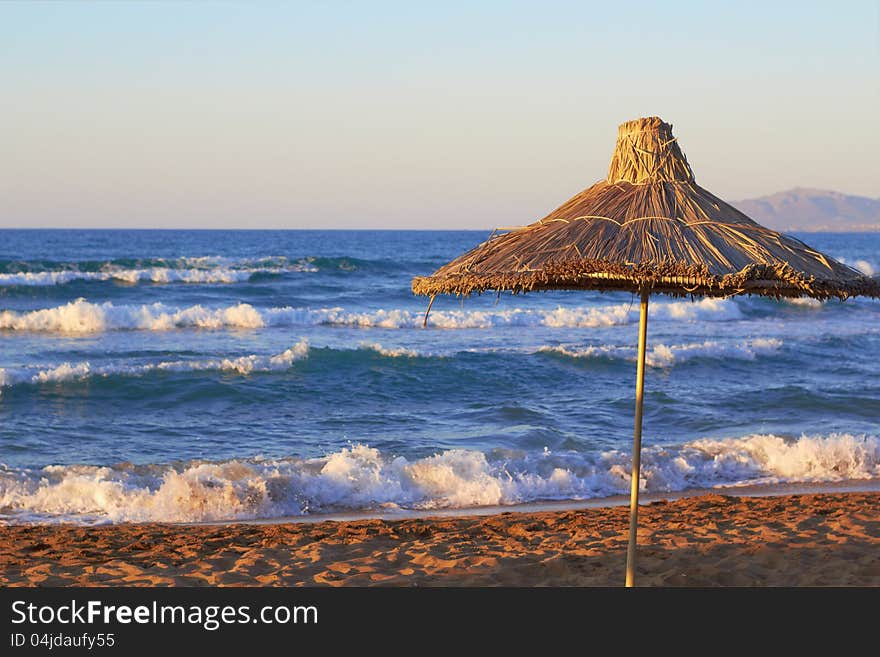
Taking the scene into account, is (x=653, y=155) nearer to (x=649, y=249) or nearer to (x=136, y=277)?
(x=649, y=249)

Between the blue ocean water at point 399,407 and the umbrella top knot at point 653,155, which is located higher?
the umbrella top knot at point 653,155

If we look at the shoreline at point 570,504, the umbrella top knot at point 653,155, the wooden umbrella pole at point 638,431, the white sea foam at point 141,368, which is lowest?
the shoreline at point 570,504

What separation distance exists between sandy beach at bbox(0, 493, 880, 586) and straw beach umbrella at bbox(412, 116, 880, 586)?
1477 mm

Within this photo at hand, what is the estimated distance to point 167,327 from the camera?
888 inches

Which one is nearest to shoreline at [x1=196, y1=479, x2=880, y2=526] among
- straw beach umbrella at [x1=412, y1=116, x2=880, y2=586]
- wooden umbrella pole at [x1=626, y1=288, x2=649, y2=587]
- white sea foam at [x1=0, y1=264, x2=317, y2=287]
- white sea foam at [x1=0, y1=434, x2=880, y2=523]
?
white sea foam at [x1=0, y1=434, x2=880, y2=523]

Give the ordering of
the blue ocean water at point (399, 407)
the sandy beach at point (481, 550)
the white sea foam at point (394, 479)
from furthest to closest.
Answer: the blue ocean water at point (399, 407) → the white sea foam at point (394, 479) → the sandy beach at point (481, 550)

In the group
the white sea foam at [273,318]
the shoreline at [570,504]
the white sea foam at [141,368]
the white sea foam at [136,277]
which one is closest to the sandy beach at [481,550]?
the shoreline at [570,504]

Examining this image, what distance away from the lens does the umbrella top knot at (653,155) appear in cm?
471

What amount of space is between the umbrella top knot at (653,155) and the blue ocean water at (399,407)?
1.53m

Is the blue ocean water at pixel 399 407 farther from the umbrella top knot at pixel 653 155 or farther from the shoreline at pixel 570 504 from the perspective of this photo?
the umbrella top knot at pixel 653 155

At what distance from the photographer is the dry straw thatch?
13.7ft

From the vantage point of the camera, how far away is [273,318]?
78.9ft

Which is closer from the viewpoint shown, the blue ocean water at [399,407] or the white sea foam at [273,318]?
the blue ocean water at [399,407]
